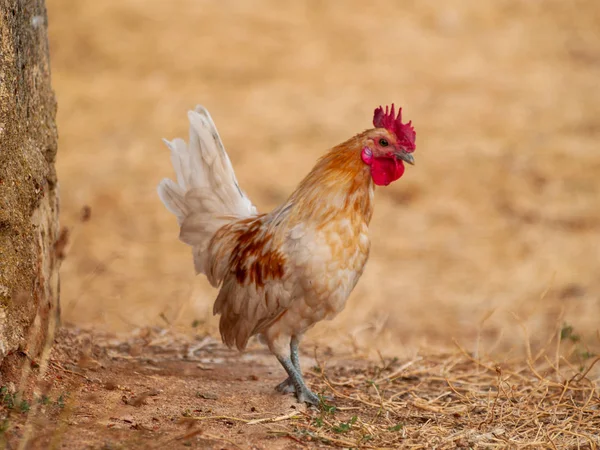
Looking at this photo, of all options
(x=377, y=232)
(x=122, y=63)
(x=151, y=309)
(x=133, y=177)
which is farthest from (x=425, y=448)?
(x=122, y=63)

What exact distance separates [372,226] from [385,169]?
478 centimetres

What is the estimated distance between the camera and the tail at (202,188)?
185 inches

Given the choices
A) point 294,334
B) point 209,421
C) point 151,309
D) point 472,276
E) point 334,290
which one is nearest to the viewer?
point 209,421

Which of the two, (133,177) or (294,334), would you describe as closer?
(294,334)

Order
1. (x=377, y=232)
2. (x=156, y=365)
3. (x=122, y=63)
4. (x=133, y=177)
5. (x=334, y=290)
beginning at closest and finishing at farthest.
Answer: (x=334, y=290)
(x=156, y=365)
(x=377, y=232)
(x=133, y=177)
(x=122, y=63)

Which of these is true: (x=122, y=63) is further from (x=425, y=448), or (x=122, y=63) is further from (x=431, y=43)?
(x=425, y=448)

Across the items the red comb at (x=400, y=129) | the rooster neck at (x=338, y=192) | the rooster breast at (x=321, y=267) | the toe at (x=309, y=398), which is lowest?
the toe at (x=309, y=398)

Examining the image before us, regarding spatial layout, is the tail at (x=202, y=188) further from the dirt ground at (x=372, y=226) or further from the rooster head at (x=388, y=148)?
the rooster head at (x=388, y=148)

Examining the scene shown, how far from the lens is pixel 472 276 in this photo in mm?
8047

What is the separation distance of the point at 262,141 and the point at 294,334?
253 inches

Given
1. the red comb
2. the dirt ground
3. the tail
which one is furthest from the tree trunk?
the red comb

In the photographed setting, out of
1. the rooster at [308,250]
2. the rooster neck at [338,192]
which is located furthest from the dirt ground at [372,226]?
the rooster neck at [338,192]

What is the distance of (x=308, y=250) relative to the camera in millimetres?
4047

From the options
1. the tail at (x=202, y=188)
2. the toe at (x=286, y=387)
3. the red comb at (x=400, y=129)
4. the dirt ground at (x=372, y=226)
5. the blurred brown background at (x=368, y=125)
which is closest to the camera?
the dirt ground at (x=372, y=226)
